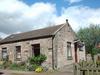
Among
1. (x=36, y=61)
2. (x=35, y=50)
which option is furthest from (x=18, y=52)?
(x=36, y=61)

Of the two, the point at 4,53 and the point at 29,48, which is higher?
the point at 29,48

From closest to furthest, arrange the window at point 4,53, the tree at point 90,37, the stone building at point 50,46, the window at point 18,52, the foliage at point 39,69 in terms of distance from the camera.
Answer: the foliage at point 39,69
the stone building at point 50,46
the window at point 18,52
the window at point 4,53
the tree at point 90,37

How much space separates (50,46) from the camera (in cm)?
2434

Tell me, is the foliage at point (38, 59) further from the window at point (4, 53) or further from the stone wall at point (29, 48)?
the window at point (4, 53)

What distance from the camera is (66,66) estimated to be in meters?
25.3

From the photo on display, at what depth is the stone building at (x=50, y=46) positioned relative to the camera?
24.2 m

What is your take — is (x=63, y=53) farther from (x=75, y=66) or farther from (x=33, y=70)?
(x=75, y=66)

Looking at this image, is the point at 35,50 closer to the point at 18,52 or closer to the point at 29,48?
the point at 29,48

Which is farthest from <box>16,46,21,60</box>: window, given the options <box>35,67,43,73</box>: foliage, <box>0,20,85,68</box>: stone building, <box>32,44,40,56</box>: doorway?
<box>35,67,43,73</box>: foliage

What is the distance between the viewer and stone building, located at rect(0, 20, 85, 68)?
24250 mm

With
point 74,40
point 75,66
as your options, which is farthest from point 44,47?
point 75,66

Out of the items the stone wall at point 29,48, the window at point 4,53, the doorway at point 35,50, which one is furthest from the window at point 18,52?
the doorway at point 35,50

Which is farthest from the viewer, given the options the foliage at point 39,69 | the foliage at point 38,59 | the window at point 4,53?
the window at point 4,53

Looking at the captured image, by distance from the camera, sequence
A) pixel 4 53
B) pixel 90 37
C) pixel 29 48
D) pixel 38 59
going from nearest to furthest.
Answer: pixel 38 59 < pixel 29 48 < pixel 4 53 < pixel 90 37
